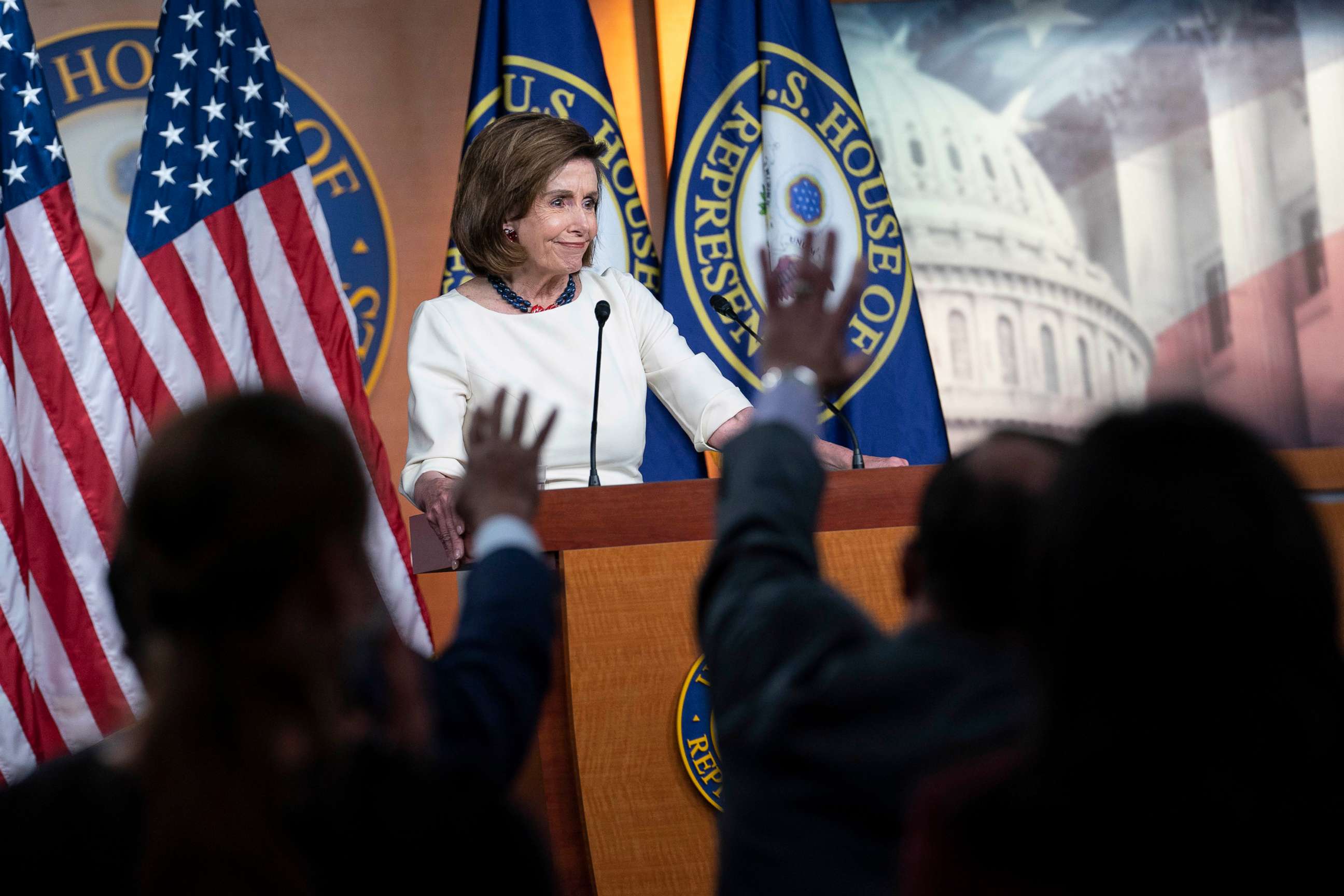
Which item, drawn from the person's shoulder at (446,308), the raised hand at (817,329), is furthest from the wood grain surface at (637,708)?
the person's shoulder at (446,308)

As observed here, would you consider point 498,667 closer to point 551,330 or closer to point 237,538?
point 237,538

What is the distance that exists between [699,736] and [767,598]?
1.01 metres

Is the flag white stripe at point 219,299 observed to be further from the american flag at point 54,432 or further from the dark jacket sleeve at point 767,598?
the dark jacket sleeve at point 767,598

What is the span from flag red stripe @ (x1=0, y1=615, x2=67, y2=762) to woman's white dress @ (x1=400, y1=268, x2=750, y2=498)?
1.15 metres

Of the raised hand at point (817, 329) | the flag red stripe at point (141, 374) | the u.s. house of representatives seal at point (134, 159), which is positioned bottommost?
the raised hand at point (817, 329)

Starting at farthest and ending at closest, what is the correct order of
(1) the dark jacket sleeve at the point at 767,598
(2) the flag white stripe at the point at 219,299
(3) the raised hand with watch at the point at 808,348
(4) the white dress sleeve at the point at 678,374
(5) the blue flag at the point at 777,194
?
(5) the blue flag at the point at 777,194 → (2) the flag white stripe at the point at 219,299 → (4) the white dress sleeve at the point at 678,374 → (3) the raised hand with watch at the point at 808,348 → (1) the dark jacket sleeve at the point at 767,598

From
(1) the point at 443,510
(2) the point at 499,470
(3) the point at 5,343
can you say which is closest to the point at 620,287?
(1) the point at 443,510

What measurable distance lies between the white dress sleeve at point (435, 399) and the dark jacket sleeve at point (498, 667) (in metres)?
1.47

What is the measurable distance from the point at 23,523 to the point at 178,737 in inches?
108

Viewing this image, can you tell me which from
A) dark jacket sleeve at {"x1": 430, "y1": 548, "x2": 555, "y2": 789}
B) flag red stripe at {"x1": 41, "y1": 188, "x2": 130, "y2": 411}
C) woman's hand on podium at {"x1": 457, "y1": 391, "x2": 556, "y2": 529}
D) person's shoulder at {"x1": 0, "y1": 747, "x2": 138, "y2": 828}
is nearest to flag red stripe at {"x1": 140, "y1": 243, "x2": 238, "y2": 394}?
flag red stripe at {"x1": 41, "y1": 188, "x2": 130, "y2": 411}

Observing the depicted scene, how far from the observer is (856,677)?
36.2 inches

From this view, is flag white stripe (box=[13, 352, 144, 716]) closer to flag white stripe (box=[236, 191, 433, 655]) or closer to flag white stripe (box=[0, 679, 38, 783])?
flag white stripe (box=[0, 679, 38, 783])

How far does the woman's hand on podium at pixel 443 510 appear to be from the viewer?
2.25m

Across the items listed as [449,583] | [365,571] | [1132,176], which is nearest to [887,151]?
[1132,176]
